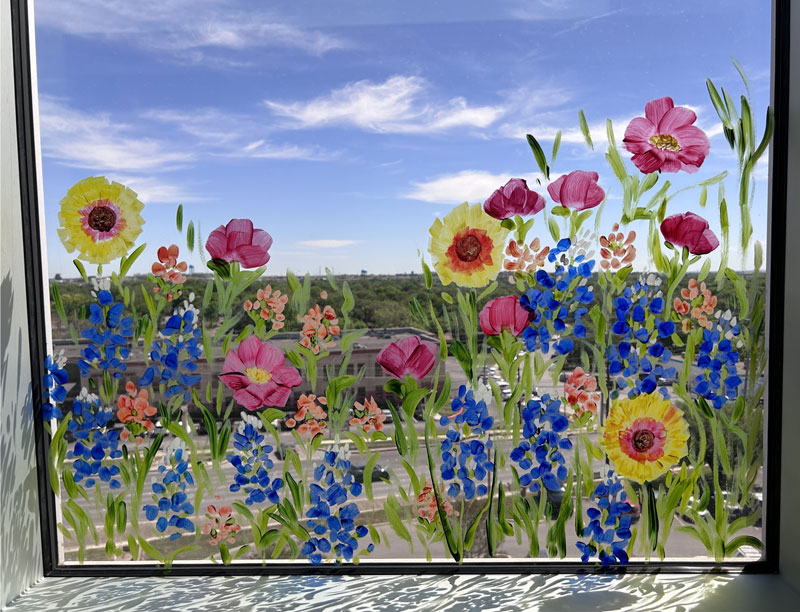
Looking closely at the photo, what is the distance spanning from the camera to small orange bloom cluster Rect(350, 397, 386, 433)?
1418 mm

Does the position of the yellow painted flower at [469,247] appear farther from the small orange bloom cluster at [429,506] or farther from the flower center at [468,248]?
the small orange bloom cluster at [429,506]

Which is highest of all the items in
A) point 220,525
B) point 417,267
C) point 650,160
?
point 650,160

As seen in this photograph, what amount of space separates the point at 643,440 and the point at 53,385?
1493 mm

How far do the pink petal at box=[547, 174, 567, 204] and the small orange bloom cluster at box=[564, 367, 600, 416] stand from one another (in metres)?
0.42

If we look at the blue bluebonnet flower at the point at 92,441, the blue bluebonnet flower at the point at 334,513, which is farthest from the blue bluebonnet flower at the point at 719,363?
the blue bluebonnet flower at the point at 92,441

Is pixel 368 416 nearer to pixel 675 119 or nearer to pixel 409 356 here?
pixel 409 356

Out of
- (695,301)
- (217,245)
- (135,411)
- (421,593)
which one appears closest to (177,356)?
(135,411)

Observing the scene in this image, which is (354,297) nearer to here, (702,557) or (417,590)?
(417,590)

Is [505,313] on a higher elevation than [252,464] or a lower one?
higher

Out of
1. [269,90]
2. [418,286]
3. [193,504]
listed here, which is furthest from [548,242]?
[193,504]

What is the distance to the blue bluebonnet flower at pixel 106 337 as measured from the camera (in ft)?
4.65

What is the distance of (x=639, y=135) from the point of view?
1.39m

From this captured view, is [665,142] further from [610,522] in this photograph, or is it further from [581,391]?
[610,522]

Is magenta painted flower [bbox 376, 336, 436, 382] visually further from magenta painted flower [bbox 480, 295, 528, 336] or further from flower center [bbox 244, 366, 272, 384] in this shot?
flower center [bbox 244, 366, 272, 384]
